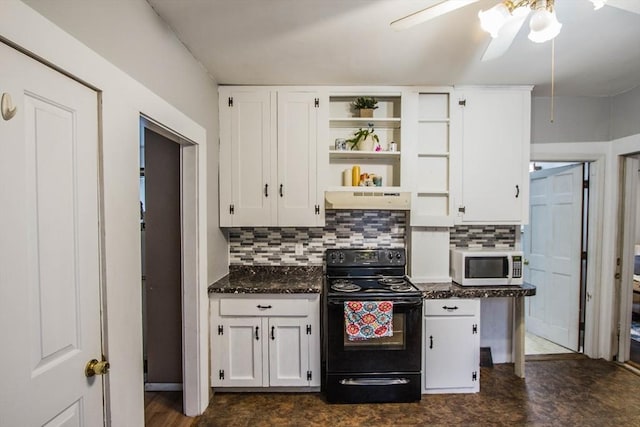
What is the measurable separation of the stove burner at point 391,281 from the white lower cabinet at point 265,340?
55cm

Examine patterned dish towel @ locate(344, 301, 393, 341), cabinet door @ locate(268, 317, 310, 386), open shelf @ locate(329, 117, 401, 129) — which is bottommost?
cabinet door @ locate(268, 317, 310, 386)

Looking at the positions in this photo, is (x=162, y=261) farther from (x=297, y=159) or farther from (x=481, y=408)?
(x=481, y=408)

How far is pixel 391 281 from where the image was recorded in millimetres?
2477

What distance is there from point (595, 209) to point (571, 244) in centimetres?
39

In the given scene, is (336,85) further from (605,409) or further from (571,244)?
(605,409)

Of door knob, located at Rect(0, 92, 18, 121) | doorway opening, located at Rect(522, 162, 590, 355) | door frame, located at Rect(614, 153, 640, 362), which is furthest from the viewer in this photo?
doorway opening, located at Rect(522, 162, 590, 355)

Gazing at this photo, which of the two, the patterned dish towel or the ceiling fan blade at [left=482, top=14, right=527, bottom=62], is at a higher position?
the ceiling fan blade at [left=482, top=14, right=527, bottom=62]

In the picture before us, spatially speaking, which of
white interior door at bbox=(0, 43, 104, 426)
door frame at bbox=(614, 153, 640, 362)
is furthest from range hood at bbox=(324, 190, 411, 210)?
door frame at bbox=(614, 153, 640, 362)

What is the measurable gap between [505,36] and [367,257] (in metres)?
1.80

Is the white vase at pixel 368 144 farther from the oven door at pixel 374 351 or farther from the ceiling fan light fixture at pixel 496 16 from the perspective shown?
the ceiling fan light fixture at pixel 496 16

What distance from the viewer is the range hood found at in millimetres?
2398

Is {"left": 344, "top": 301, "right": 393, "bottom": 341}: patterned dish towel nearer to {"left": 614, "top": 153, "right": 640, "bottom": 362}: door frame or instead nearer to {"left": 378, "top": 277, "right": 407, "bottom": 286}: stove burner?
{"left": 378, "top": 277, "right": 407, "bottom": 286}: stove burner

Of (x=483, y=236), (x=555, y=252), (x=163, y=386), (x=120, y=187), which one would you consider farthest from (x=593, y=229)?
(x=163, y=386)

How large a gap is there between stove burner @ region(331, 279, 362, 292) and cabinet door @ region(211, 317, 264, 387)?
63 centimetres
